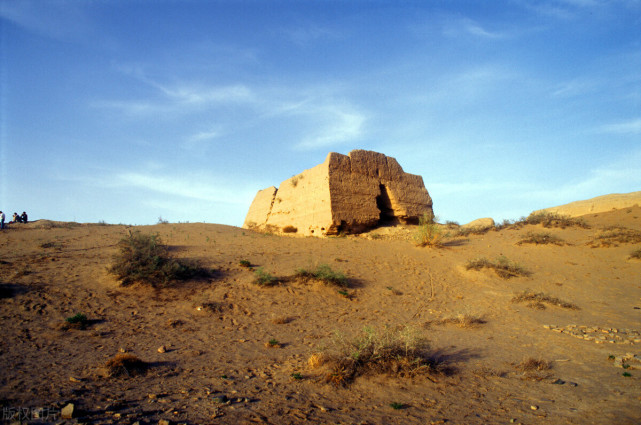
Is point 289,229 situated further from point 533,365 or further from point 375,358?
point 533,365

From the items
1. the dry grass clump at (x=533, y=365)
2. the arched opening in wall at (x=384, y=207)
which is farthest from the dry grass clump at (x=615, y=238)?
the dry grass clump at (x=533, y=365)

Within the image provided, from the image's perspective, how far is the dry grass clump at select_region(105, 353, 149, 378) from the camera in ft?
15.8

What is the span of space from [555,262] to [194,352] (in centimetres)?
1430

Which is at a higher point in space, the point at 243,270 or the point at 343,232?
the point at 343,232

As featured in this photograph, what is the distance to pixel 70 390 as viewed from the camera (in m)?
4.20

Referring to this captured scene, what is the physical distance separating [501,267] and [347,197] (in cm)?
678

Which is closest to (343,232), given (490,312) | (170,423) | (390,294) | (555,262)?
(390,294)

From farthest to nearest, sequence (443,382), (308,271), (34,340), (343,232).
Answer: (343,232)
(308,271)
(34,340)
(443,382)

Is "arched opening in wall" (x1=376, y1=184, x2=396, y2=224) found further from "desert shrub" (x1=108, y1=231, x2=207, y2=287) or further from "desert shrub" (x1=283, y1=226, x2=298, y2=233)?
"desert shrub" (x1=108, y1=231, x2=207, y2=287)

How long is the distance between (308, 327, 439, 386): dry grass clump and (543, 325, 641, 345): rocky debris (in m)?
4.26

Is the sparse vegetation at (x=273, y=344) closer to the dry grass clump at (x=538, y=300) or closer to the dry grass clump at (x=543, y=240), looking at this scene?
the dry grass clump at (x=538, y=300)

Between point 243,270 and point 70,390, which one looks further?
point 243,270

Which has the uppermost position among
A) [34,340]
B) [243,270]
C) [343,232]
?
[343,232]

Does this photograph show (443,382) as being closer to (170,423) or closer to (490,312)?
(170,423)
